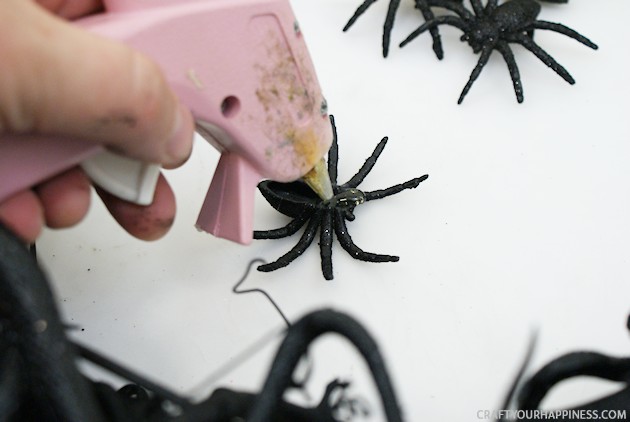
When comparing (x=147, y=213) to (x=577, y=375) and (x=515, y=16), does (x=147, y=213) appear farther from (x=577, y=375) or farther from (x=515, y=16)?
(x=515, y=16)

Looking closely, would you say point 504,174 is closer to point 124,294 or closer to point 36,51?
point 124,294

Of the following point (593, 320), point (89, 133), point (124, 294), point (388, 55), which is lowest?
point (124, 294)

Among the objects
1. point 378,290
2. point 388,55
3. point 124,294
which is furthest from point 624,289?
point 124,294

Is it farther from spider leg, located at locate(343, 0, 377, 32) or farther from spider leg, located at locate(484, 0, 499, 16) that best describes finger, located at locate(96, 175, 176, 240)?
spider leg, located at locate(484, 0, 499, 16)

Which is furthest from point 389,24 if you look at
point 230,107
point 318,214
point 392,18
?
point 230,107

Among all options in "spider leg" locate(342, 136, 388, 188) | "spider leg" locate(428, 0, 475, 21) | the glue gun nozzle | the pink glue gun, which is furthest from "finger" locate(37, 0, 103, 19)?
"spider leg" locate(428, 0, 475, 21)

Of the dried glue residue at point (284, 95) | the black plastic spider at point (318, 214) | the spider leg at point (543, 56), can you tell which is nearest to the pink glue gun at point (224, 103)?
the dried glue residue at point (284, 95)
